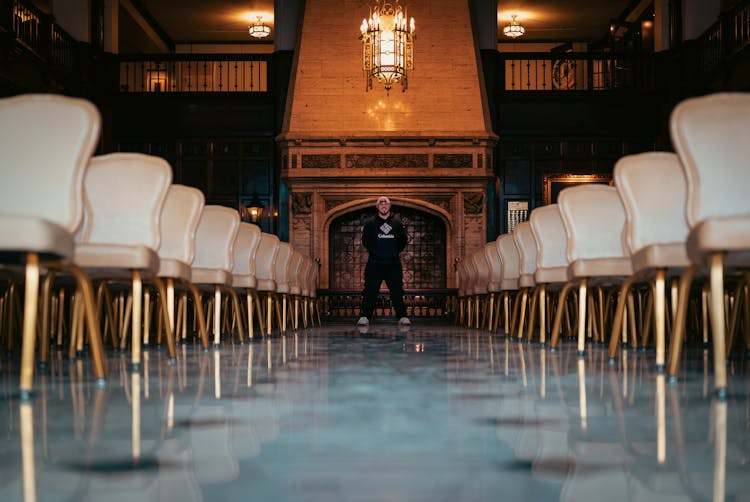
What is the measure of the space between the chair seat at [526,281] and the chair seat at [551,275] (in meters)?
0.77

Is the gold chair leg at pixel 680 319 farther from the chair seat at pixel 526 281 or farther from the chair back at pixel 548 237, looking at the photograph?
the chair seat at pixel 526 281

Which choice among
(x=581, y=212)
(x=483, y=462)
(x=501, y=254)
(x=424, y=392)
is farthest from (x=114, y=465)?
(x=501, y=254)

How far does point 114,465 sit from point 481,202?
14.5m

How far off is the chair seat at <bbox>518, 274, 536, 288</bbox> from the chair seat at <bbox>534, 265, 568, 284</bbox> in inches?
30.3

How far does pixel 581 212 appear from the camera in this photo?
521cm

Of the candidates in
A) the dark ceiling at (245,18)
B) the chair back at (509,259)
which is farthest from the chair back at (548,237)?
the dark ceiling at (245,18)

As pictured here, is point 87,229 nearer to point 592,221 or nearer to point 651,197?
point 651,197

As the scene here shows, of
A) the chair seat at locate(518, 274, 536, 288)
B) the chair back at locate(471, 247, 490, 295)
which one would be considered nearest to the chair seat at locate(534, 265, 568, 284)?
the chair seat at locate(518, 274, 536, 288)

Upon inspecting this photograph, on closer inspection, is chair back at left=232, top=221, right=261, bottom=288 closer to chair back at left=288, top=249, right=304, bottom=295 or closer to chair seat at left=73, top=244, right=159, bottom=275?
chair back at left=288, top=249, right=304, bottom=295

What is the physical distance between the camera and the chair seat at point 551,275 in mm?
5750

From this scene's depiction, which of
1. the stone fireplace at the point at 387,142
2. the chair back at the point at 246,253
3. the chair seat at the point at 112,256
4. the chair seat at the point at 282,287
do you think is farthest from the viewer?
the stone fireplace at the point at 387,142

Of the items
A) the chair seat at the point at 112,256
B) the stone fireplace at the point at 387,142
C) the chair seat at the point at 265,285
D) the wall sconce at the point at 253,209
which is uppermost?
the stone fireplace at the point at 387,142

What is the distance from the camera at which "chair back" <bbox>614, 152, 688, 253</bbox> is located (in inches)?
156

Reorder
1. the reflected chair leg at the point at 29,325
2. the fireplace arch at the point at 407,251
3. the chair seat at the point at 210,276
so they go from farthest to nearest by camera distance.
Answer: the fireplace arch at the point at 407,251
the chair seat at the point at 210,276
the reflected chair leg at the point at 29,325
